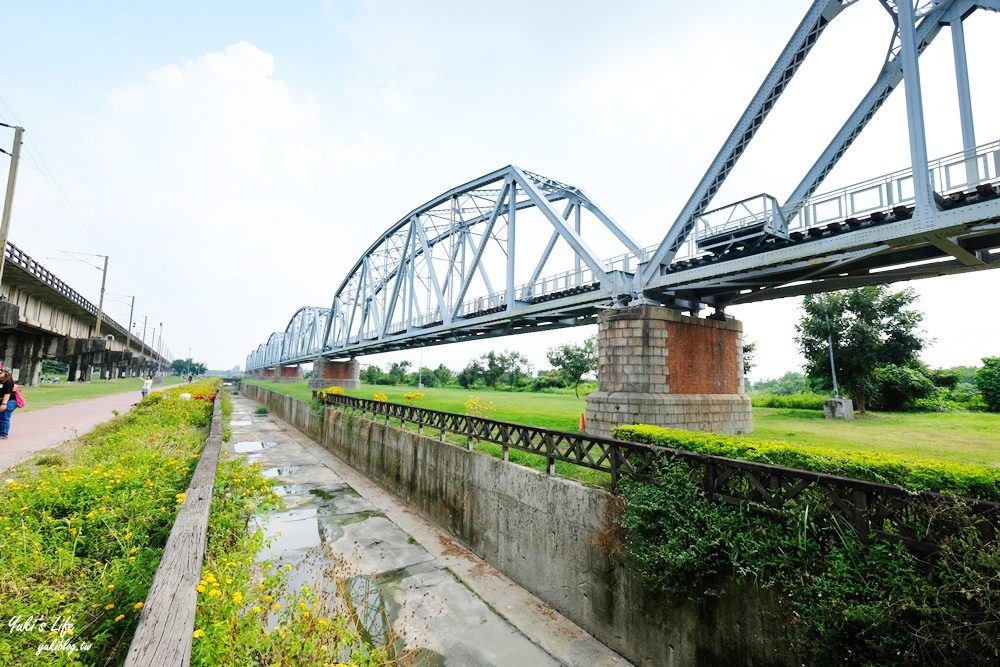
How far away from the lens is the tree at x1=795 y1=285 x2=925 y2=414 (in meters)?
24.6

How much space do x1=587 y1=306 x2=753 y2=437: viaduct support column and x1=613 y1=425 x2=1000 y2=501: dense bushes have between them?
7.21m

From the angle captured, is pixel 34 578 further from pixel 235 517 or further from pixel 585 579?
pixel 585 579

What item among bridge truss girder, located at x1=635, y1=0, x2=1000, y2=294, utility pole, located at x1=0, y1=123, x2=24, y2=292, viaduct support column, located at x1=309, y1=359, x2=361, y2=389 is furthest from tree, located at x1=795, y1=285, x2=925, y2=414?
viaduct support column, located at x1=309, y1=359, x2=361, y2=389

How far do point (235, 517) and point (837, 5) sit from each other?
68.3 ft

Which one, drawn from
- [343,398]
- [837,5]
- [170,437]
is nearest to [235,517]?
[170,437]

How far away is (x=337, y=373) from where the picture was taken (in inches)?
2367

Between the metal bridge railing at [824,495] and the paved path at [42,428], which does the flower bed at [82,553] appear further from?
the metal bridge railing at [824,495]

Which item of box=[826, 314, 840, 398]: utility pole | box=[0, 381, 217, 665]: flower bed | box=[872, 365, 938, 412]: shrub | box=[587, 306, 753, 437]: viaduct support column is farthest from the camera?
box=[872, 365, 938, 412]: shrub

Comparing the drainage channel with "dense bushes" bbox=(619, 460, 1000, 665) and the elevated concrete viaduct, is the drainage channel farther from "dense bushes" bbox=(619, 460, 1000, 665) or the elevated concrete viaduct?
the elevated concrete viaduct

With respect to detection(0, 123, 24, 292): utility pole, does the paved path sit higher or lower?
lower

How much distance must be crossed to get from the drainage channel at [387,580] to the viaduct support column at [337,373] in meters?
43.7

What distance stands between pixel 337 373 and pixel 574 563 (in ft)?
188

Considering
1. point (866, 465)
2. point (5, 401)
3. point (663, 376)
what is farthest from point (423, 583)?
point (5, 401)

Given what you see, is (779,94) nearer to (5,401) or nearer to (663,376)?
(663,376)
